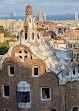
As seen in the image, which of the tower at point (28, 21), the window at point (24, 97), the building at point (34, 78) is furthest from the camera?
the tower at point (28, 21)

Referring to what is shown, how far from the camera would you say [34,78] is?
18.1 meters

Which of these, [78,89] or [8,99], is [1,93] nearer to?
[8,99]

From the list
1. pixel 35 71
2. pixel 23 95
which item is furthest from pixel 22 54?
pixel 23 95

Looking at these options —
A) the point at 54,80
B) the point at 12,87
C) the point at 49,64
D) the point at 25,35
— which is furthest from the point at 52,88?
the point at 25,35

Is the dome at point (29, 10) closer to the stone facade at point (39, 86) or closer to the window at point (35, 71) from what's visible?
the stone facade at point (39, 86)

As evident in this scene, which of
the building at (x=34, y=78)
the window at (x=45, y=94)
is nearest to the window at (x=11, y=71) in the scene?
the building at (x=34, y=78)

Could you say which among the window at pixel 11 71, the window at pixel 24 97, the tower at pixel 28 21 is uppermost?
the tower at pixel 28 21

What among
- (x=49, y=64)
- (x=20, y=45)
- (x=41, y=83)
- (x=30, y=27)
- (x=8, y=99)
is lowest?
(x=8, y=99)

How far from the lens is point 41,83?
18.1 m

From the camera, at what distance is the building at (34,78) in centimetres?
1791

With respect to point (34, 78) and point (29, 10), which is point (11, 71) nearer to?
point (34, 78)

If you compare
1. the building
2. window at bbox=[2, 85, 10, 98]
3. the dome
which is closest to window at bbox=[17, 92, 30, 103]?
the building

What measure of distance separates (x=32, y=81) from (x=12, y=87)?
5.57 feet

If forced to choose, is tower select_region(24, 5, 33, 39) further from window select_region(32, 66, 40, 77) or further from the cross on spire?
window select_region(32, 66, 40, 77)
